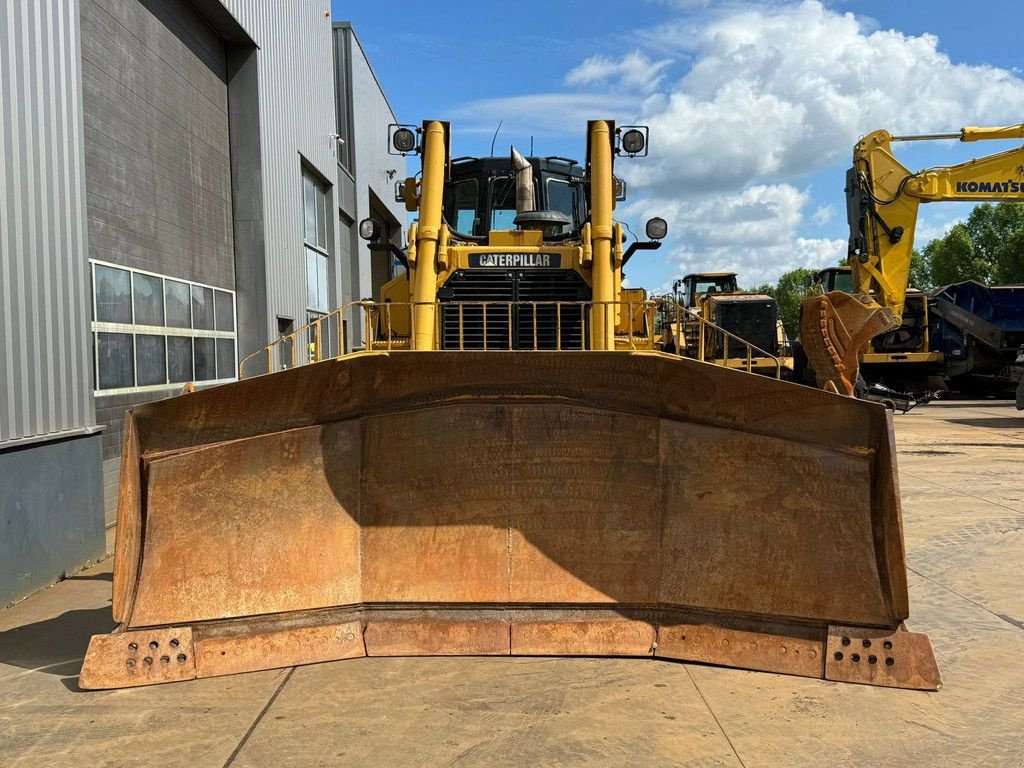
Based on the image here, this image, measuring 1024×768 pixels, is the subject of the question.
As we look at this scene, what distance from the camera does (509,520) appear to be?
15.2 ft

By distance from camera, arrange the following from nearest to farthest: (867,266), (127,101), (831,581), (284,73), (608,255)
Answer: (831,581) → (608,255) → (127,101) → (284,73) → (867,266)

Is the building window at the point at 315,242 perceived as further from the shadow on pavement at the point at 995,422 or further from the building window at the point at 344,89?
the shadow on pavement at the point at 995,422

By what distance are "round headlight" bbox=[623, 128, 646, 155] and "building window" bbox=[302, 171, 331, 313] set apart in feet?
29.3

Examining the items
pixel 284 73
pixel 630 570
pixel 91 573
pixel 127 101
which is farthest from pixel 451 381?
pixel 284 73

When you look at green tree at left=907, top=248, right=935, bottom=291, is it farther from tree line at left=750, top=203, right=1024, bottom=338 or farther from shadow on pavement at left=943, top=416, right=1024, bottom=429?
shadow on pavement at left=943, top=416, right=1024, bottom=429

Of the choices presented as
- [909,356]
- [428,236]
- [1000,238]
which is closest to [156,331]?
[428,236]

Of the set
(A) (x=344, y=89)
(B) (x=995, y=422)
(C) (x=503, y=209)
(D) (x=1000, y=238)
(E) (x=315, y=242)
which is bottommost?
(B) (x=995, y=422)

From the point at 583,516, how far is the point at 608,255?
2717mm

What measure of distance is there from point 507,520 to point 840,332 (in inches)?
109

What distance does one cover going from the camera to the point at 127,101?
29.7 feet

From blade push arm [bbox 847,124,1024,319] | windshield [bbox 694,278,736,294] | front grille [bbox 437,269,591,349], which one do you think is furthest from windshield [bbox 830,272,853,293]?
front grille [bbox 437,269,591,349]

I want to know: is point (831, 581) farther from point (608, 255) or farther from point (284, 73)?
point (284, 73)

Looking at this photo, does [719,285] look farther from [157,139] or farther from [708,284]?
[157,139]

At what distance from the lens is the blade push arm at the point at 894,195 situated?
18438 millimetres
